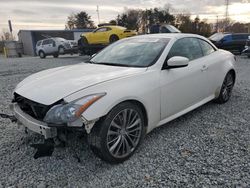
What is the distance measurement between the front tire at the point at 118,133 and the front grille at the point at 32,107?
550 mm

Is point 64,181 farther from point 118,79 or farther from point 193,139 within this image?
point 193,139

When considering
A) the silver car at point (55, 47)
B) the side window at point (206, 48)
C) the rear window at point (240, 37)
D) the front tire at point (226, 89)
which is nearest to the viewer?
the side window at point (206, 48)

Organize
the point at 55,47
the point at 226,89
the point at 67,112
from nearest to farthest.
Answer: the point at 67,112, the point at 226,89, the point at 55,47

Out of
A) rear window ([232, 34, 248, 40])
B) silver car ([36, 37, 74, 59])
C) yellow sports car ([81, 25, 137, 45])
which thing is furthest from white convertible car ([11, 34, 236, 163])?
silver car ([36, 37, 74, 59])

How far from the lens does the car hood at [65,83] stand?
7.54 feet

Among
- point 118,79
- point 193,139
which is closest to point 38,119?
point 118,79

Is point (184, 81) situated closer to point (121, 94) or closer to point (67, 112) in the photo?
point (121, 94)

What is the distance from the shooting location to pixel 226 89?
178 inches

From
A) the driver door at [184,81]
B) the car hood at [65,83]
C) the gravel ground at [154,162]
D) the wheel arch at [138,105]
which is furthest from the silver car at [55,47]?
the wheel arch at [138,105]

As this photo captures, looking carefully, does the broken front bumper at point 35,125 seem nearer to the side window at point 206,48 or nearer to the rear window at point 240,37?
the side window at point 206,48

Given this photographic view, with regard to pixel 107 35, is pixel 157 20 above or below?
above

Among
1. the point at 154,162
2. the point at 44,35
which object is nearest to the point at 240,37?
the point at 154,162

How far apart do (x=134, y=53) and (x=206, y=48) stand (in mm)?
1598

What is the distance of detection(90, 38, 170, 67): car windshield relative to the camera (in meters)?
3.06
